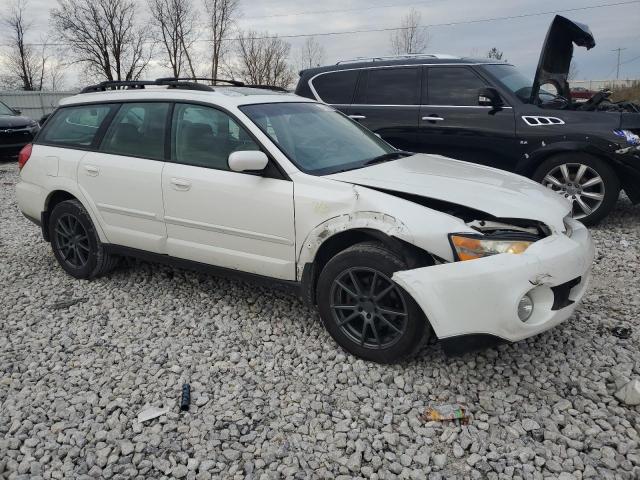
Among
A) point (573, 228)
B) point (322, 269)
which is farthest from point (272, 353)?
point (573, 228)

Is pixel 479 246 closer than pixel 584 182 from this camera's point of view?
Yes

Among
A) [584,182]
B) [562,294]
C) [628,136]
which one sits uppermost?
[628,136]

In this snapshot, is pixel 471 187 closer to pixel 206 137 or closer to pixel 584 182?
pixel 206 137

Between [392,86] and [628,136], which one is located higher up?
[392,86]

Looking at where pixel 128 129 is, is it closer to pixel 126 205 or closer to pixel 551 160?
pixel 126 205

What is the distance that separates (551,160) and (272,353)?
13.5 ft

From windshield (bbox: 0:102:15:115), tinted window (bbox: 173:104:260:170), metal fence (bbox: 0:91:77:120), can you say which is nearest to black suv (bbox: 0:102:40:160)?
windshield (bbox: 0:102:15:115)

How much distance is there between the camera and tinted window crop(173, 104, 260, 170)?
3676 mm

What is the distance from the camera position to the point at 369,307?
3.13 m

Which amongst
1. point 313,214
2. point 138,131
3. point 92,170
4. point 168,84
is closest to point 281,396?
point 313,214

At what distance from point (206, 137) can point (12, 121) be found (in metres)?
11.5

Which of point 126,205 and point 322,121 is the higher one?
point 322,121

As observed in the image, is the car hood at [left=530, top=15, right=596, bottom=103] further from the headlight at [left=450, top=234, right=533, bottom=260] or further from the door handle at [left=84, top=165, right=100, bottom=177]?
the door handle at [left=84, top=165, right=100, bottom=177]

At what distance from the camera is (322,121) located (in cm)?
413
